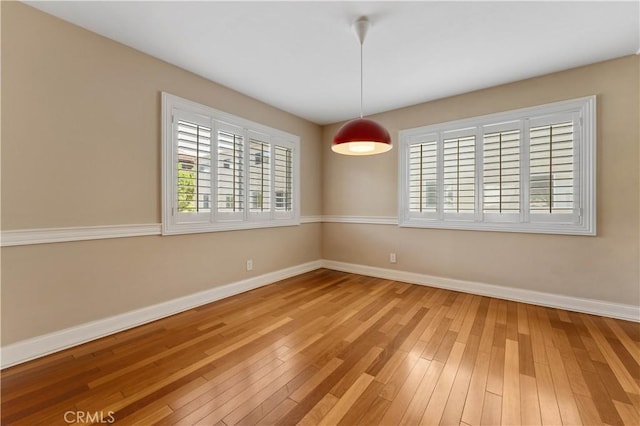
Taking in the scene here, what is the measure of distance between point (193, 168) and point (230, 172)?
498mm

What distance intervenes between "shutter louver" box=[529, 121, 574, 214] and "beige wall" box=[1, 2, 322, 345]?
4090 mm

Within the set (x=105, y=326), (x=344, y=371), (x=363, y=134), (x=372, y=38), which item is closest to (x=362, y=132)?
(x=363, y=134)

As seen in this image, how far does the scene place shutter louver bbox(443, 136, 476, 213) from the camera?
145 inches

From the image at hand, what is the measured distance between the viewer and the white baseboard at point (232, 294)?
213 centimetres

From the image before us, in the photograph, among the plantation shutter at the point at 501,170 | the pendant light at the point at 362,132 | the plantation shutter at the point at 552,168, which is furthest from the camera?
the plantation shutter at the point at 501,170

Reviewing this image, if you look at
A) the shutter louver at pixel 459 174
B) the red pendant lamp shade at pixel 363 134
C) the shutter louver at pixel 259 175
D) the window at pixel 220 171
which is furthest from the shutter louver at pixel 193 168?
the shutter louver at pixel 459 174

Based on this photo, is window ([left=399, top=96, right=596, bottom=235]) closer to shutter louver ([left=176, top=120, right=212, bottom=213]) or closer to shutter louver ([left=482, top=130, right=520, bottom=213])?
shutter louver ([left=482, top=130, right=520, bottom=213])

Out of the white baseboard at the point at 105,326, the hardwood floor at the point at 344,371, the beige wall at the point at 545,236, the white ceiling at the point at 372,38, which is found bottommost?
the hardwood floor at the point at 344,371

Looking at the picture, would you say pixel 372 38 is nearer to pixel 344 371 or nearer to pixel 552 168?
pixel 552 168

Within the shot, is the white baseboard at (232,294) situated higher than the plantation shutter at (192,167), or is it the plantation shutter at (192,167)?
the plantation shutter at (192,167)

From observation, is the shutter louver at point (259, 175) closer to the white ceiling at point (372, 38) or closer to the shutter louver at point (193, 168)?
the shutter louver at point (193, 168)

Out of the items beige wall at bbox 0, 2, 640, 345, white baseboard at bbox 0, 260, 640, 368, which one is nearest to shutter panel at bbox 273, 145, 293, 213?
beige wall at bbox 0, 2, 640, 345

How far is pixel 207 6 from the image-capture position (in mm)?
2117

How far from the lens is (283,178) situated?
443 centimetres
